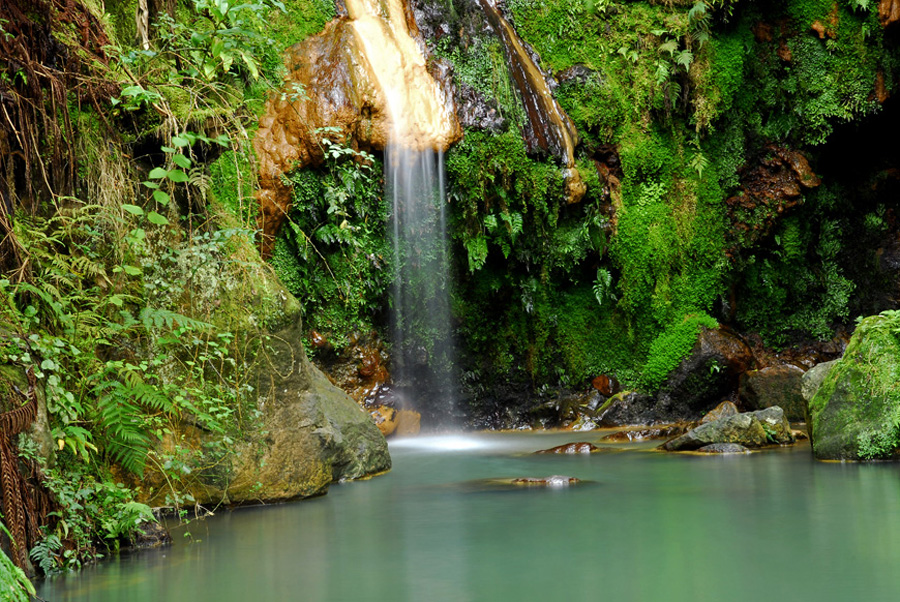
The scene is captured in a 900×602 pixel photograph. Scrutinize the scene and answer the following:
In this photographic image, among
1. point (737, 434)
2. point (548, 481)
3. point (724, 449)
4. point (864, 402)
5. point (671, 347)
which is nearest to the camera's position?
point (548, 481)

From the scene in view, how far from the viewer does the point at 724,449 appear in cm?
819

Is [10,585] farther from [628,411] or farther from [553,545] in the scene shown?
[628,411]

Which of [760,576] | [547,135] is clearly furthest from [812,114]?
[760,576]

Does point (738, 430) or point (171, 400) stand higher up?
point (171, 400)

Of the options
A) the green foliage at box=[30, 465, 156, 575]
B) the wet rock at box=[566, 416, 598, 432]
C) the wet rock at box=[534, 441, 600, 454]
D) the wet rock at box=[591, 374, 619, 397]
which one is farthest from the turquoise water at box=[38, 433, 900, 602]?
the wet rock at box=[591, 374, 619, 397]

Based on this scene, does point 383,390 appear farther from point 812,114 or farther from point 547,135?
point 812,114

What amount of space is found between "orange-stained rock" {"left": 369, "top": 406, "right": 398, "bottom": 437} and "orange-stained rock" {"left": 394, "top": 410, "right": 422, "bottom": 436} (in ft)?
0.45

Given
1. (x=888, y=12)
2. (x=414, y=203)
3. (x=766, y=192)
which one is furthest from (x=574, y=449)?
(x=888, y=12)

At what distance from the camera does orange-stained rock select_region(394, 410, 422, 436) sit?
11305mm

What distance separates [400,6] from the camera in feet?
38.9

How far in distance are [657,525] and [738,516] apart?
603 millimetres

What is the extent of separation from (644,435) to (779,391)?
246 centimetres

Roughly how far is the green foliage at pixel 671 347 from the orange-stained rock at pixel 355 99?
4.65 meters

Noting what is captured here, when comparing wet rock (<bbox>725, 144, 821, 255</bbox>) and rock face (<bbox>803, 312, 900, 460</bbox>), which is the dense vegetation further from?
rock face (<bbox>803, 312, 900, 460</bbox>)
